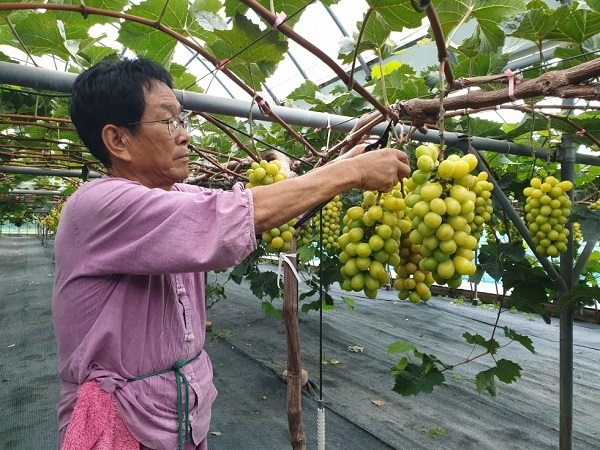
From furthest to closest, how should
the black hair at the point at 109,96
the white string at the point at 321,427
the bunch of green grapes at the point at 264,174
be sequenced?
the white string at the point at 321,427 < the bunch of green grapes at the point at 264,174 < the black hair at the point at 109,96

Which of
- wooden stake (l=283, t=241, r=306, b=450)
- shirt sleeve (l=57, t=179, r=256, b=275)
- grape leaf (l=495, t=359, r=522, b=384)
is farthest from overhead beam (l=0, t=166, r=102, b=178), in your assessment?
grape leaf (l=495, t=359, r=522, b=384)

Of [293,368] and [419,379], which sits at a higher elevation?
[419,379]

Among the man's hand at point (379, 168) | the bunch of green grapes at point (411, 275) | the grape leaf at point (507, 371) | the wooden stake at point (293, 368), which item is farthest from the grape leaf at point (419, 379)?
the man's hand at point (379, 168)

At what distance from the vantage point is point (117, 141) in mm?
1154

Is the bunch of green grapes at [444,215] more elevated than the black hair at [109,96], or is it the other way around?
the black hair at [109,96]

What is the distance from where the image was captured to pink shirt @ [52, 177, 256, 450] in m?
0.89

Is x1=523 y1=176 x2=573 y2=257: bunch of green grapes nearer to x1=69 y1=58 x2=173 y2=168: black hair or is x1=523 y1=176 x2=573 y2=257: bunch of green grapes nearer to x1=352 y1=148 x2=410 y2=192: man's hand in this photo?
x1=352 y1=148 x2=410 y2=192: man's hand

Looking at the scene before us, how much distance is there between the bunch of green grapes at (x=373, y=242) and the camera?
953 mm

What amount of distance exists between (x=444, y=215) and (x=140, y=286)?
2.35 feet

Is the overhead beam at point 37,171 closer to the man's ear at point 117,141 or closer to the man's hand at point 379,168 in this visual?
the man's ear at point 117,141

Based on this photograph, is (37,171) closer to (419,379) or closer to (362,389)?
(362,389)

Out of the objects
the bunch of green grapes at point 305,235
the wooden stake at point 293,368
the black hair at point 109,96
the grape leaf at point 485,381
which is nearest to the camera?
the black hair at point 109,96

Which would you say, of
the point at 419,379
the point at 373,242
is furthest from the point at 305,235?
the point at 373,242

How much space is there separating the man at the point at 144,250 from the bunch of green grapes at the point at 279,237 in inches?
10.0
